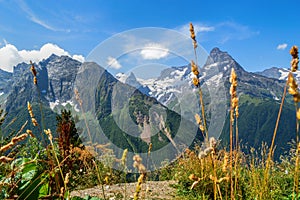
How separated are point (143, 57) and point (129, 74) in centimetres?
66

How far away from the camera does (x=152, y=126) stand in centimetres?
1569

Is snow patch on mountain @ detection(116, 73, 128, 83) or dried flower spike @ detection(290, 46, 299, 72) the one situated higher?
snow patch on mountain @ detection(116, 73, 128, 83)

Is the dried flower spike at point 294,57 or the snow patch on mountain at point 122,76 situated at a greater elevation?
the snow patch on mountain at point 122,76

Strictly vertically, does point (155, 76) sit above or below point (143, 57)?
below

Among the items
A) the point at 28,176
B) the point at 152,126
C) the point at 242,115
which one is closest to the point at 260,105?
the point at 242,115

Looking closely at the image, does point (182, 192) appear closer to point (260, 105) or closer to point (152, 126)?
point (152, 126)

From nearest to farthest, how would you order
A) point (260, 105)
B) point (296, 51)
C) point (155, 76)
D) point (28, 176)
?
point (296, 51) < point (28, 176) < point (155, 76) < point (260, 105)

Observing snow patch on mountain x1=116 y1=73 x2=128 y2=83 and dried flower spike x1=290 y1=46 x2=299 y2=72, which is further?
snow patch on mountain x1=116 y1=73 x2=128 y2=83

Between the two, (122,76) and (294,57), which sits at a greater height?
(122,76)

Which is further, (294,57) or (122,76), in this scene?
(122,76)

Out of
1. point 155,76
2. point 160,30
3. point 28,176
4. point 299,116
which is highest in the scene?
point 160,30

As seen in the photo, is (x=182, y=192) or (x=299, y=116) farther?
(x=182, y=192)

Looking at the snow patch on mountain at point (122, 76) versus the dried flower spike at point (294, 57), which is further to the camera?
the snow patch on mountain at point (122, 76)

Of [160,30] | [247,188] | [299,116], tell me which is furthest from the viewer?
[160,30]
